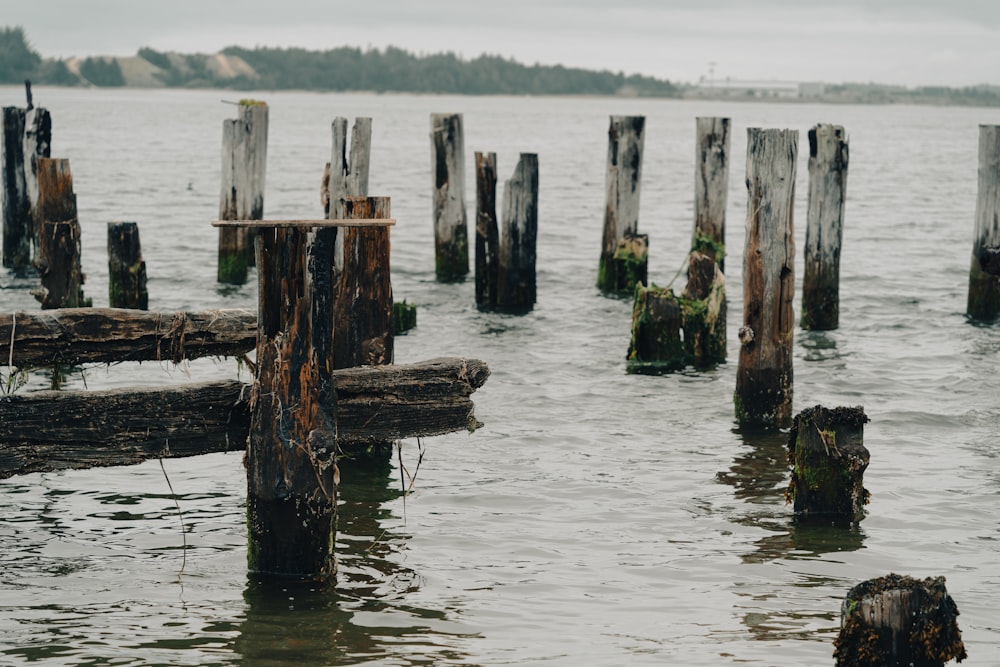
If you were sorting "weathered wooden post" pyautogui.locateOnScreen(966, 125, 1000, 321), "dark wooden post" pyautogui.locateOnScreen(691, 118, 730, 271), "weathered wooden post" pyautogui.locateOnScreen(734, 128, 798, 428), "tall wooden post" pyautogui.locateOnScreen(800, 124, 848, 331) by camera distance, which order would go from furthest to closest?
1. "weathered wooden post" pyautogui.locateOnScreen(966, 125, 1000, 321)
2. "dark wooden post" pyautogui.locateOnScreen(691, 118, 730, 271)
3. "tall wooden post" pyautogui.locateOnScreen(800, 124, 848, 331)
4. "weathered wooden post" pyautogui.locateOnScreen(734, 128, 798, 428)

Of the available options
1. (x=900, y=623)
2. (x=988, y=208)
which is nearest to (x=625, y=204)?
(x=988, y=208)

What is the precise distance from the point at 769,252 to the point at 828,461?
231cm

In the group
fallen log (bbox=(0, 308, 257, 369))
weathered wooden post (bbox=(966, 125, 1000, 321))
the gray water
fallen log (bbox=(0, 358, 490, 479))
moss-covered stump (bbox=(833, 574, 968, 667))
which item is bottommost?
the gray water

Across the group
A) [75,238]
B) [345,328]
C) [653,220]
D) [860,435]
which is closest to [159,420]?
[345,328]

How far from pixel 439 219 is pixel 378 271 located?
902 centimetres

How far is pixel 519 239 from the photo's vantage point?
1545 cm

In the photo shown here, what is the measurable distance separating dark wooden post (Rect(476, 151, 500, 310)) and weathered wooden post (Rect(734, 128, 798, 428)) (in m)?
5.95

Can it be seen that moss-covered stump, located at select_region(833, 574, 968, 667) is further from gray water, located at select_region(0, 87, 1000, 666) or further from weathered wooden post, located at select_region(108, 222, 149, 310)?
weathered wooden post, located at select_region(108, 222, 149, 310)

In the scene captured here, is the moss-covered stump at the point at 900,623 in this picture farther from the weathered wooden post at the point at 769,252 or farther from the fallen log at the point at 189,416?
the weathered wooden post at the point at 769,252

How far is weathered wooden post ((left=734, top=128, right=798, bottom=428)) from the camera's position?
32.3 ft

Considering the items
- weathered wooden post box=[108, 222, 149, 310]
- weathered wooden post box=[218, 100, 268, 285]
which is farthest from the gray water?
weathered wooden post box=[218, 100, 268, 285]

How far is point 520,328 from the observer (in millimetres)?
15305

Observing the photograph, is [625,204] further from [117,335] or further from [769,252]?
[117,335]

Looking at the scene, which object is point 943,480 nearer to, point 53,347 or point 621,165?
point 53,347
